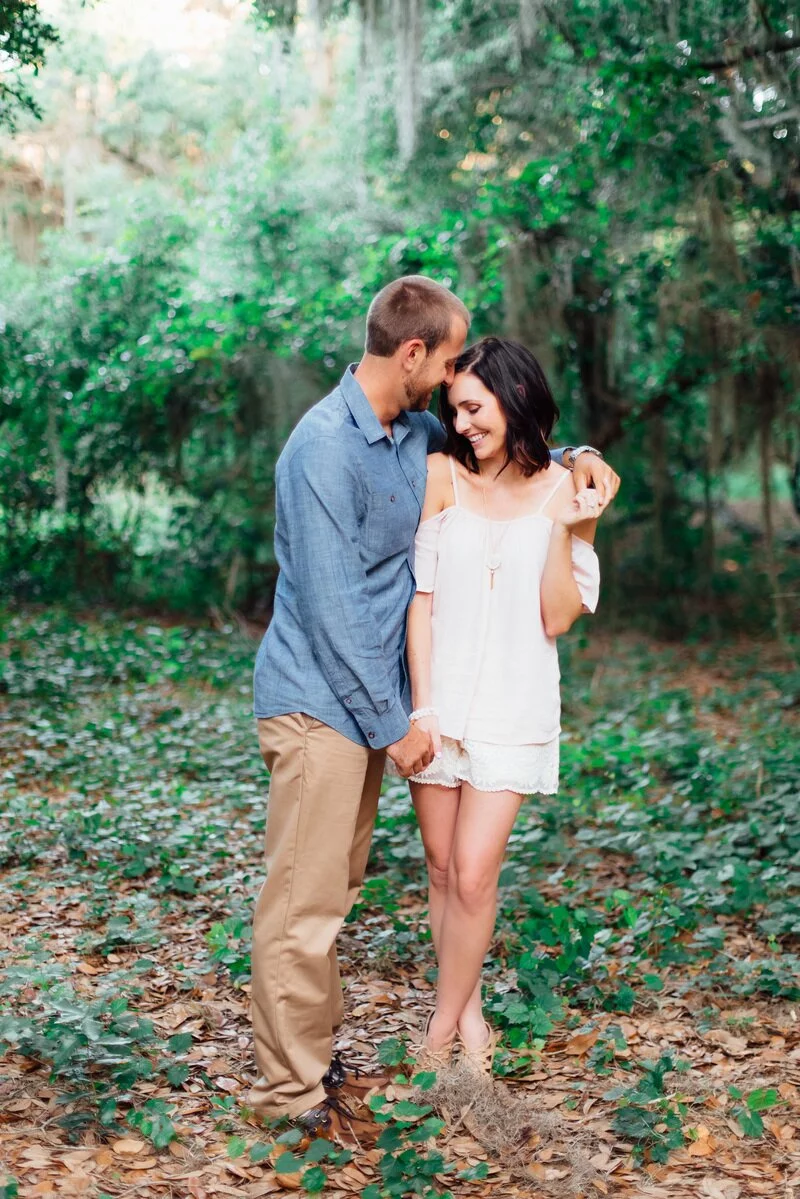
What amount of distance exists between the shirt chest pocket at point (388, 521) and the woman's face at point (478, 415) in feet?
0.74

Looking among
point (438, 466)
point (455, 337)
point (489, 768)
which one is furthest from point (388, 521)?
point (489, 768)

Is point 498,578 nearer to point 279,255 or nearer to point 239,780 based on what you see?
point 239,780

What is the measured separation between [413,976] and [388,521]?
1650 millimetres

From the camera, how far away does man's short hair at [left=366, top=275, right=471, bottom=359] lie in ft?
7.73

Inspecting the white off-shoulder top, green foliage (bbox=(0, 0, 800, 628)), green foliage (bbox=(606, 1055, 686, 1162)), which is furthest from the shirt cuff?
green foliage (bbox=(0, 0, 800, 628))

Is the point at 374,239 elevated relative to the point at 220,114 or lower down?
lower down

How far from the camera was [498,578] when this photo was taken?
2592 mm

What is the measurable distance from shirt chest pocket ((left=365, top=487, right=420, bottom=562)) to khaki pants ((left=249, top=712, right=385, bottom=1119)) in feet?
1.38

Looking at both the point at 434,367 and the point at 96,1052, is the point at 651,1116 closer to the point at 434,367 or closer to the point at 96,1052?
the point at 96,1052

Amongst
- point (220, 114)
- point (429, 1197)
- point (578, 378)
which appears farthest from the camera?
point (220, 114)

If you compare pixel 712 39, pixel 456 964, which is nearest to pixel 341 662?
pixel 456 964

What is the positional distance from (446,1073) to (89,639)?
5.92 meters

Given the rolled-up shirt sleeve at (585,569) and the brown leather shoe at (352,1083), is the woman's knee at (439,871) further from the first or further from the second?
the rolled-up shirt sleeve at (585,569)

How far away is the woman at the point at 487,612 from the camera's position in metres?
2.54
